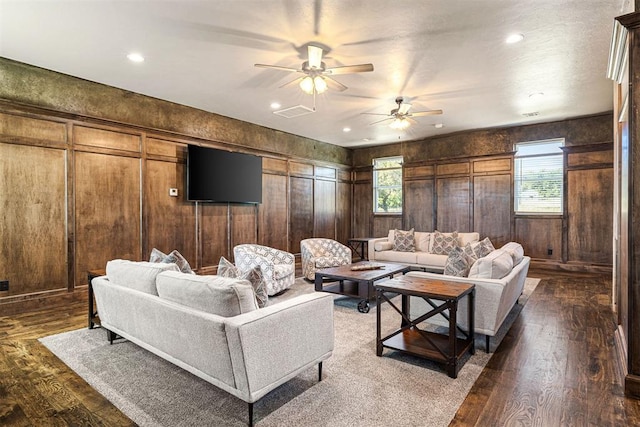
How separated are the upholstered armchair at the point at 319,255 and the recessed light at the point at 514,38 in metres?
4.00

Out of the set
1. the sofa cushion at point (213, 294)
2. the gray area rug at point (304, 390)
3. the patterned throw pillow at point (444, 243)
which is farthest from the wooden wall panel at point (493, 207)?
the sofa cushion at point (213, 294)

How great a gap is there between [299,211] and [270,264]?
3119 mm

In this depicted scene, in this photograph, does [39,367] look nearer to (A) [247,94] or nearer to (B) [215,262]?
(B) [215,262]

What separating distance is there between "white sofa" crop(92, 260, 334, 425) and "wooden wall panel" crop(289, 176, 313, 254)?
5.08m

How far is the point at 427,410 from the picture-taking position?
2.16 metres

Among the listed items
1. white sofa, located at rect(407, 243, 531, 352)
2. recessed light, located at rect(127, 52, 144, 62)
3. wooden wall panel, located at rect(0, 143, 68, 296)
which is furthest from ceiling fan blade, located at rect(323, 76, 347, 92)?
wooden wall panel, located at rect(0, 143, 68, 296)

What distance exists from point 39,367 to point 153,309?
4.00 ft

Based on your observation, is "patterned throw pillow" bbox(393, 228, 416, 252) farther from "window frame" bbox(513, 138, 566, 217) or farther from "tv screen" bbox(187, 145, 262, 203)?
"tv screen" bbox(187, 145, 262, 203)

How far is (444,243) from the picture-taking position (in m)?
6.69

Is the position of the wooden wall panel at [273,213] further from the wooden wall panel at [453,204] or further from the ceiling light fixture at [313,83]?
the wooden wall panel at [453,204]

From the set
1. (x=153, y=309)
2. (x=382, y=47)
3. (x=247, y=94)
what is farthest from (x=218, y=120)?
(x=153, y=309)

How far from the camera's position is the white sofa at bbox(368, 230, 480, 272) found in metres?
6.45

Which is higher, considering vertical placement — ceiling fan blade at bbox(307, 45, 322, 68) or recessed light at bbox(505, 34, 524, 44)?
recessed light at bbox(505, 34, 524, 44)

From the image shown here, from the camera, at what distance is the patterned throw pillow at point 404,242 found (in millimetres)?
7119
